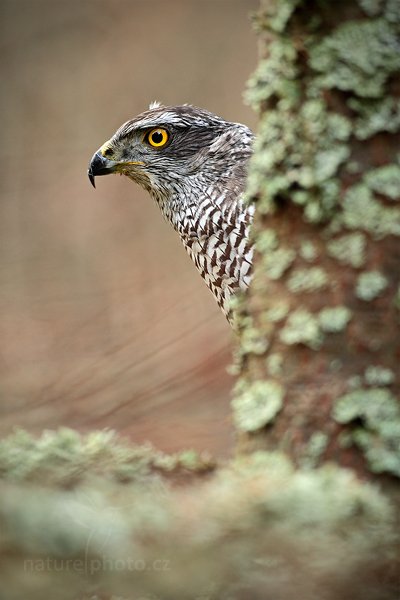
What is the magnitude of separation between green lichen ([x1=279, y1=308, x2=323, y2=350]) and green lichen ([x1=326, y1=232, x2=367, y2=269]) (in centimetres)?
10

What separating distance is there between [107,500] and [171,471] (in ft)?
1.05

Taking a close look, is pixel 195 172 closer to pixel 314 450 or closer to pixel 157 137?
pixel 157 137

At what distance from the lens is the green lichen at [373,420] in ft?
4.55

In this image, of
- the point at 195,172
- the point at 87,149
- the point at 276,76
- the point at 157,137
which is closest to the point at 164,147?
the point at 157,137

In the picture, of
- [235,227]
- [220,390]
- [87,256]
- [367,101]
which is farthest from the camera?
[87,256]

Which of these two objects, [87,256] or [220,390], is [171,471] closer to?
[220,390]

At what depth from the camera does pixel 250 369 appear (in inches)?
61.9

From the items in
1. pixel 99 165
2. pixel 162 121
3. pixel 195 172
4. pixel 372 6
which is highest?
pixel 162 121

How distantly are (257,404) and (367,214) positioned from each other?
0.35 meters

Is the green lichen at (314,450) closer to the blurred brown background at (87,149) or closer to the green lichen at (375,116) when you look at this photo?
the green lichen at (375,116)

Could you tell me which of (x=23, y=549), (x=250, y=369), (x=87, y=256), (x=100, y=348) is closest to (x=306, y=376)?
(x=250, y=369)

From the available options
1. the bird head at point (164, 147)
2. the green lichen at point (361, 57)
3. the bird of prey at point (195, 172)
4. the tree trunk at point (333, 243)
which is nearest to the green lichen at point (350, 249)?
the tree trunk at point (333, 243)

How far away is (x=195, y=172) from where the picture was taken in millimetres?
3719

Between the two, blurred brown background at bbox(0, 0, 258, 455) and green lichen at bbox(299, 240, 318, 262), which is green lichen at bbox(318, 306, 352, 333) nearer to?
green lichen at bbox(299, 240, 318, 262)
